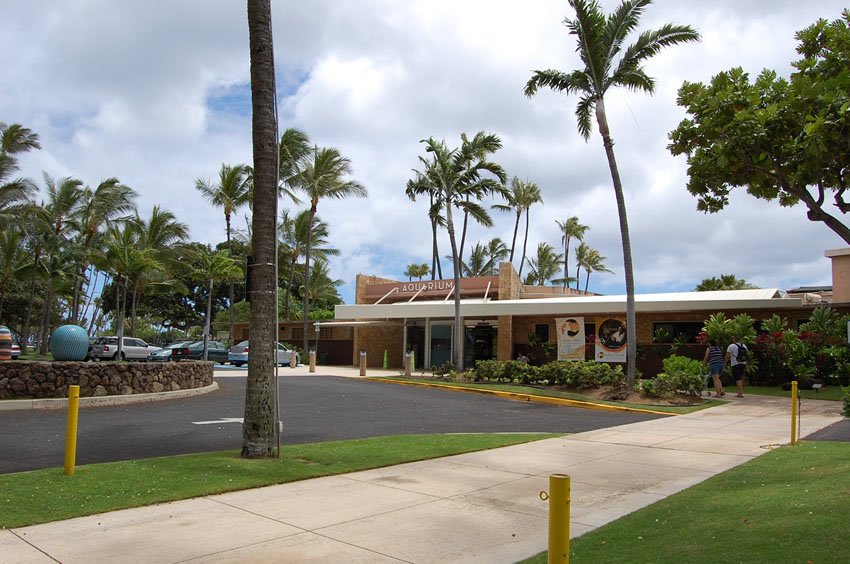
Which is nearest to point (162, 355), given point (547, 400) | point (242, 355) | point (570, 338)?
point (242, 355)

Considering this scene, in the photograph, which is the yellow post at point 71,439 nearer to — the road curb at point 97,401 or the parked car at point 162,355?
the road curb at point 97,401

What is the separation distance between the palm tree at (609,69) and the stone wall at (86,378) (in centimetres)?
1198

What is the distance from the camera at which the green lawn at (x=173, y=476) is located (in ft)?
20.9

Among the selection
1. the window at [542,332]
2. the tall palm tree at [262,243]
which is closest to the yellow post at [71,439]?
the tall palm tree at [262,243]

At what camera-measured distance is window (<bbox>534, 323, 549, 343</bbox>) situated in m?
28.8

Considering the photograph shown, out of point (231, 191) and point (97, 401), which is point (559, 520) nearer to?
point (97, 401)

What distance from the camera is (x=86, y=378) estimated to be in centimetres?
1491

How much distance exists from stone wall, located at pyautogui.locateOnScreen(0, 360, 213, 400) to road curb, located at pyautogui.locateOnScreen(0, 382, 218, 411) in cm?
26

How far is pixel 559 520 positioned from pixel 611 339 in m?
23.8

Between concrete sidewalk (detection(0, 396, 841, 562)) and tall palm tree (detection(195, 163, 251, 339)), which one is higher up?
tall palm tree (detection(195, 163, 251, 339))

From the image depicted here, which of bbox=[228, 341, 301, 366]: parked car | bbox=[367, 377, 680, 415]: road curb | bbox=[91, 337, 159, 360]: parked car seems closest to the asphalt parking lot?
bbox=[367, 377, 680, 415]: road curb

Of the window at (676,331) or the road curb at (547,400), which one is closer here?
the road curb at (547,400)

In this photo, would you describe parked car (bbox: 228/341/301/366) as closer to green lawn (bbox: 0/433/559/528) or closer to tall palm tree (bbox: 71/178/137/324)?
tall palm tree (bbox: 71/178/137/324)

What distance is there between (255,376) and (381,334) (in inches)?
1078
